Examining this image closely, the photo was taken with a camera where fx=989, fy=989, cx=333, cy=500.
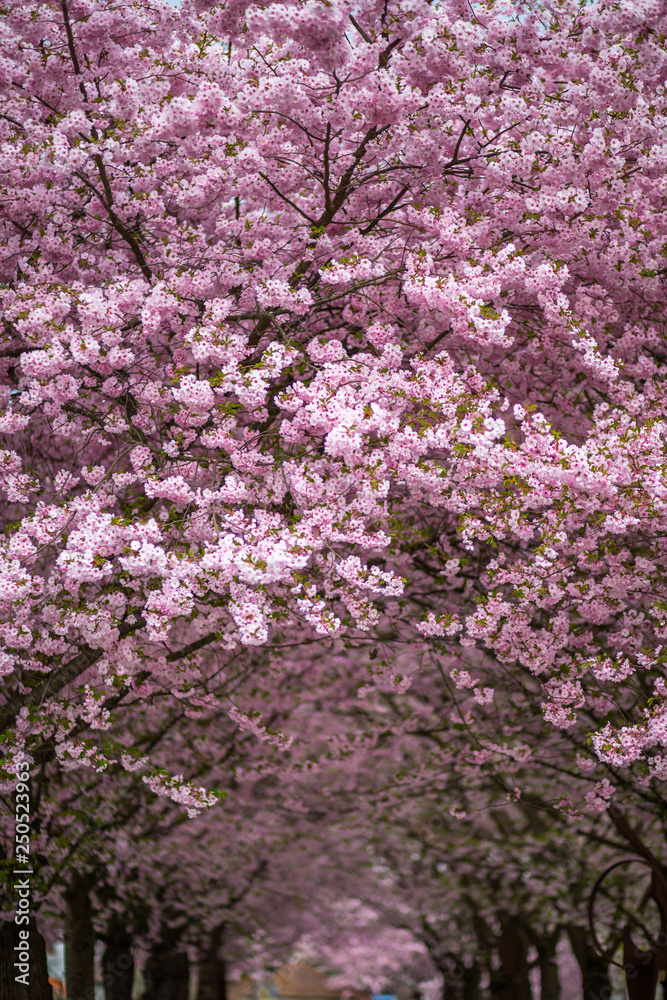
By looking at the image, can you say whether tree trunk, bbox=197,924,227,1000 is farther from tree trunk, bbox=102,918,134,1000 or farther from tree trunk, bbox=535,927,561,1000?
tree trunk, bbox=535,927,561,1000

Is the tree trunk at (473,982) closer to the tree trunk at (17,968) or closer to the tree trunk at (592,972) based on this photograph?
the tree trunk at (592,972)

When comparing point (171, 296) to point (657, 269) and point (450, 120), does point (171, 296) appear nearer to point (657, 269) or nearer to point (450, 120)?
point (450, 120)

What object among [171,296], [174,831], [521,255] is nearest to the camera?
[171,296]

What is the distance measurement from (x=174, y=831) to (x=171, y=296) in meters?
9.97

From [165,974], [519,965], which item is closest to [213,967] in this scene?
[165,974]

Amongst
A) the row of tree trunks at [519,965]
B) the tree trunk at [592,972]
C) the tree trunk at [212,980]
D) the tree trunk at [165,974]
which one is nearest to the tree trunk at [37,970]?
the tree trunk at [592,972]

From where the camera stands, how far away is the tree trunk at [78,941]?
12117mm

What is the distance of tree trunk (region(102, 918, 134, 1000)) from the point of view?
15.8m

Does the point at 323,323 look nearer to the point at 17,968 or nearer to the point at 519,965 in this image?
the point at 17,968

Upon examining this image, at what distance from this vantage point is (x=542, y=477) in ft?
19.9

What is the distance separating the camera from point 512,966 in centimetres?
1881

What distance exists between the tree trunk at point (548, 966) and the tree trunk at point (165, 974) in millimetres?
6713

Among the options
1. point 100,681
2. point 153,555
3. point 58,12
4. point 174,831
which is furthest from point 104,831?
point 58,12

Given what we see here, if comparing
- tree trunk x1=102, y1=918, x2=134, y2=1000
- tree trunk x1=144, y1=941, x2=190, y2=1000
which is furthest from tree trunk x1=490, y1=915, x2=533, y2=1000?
tree trunk x1=102, y1=918, x2=134, y2=1000
